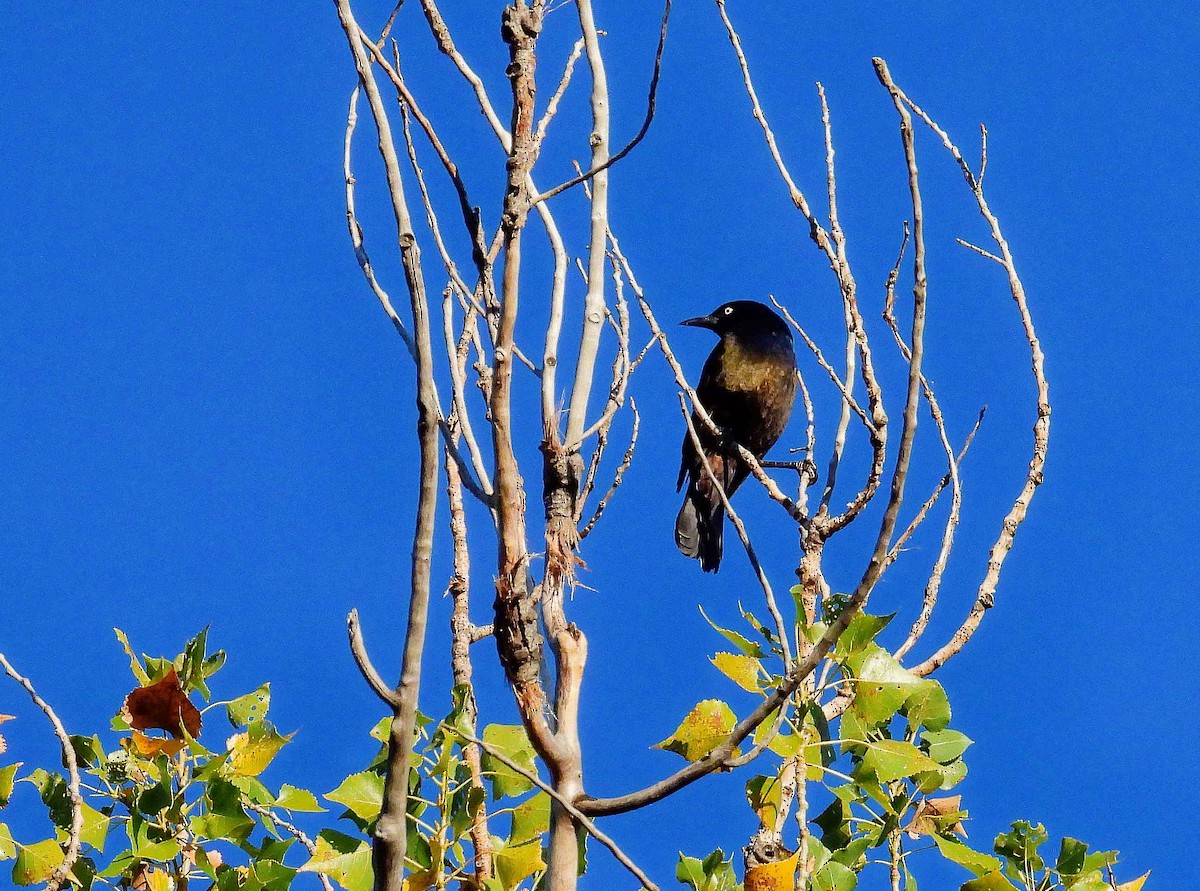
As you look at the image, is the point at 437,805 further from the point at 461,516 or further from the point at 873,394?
the point at 873,394

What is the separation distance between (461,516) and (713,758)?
5.53ft

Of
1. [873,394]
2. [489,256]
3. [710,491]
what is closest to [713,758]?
[489,256]

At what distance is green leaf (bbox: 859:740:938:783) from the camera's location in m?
2.36

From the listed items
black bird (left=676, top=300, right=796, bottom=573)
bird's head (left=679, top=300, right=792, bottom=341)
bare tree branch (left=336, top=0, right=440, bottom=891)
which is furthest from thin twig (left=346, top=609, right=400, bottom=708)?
bird's head (left=679, top=300, right=792, bottom=341)

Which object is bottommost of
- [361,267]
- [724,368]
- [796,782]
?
[796,782]

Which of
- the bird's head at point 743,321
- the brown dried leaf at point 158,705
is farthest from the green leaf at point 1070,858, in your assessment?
the bird's head at point 743,321

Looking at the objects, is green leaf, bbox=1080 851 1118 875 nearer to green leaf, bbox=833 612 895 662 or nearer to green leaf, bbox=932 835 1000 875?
green leaf, bbox=932 835 1000 875

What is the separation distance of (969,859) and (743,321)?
18.8 ft

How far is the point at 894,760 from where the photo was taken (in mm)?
2381

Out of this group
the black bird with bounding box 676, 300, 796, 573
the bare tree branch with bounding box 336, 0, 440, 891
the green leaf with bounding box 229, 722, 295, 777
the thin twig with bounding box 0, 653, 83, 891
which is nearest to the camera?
the bare tree branch with bounding box 336, 0, 440, 891

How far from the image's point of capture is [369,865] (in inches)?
91.4

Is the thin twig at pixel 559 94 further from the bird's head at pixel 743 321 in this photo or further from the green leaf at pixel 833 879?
the bird's head at pixel 743 321

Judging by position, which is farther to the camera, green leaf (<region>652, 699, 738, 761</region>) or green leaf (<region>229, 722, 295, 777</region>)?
green leaf (<region>229, 722, 295, 777</region>)

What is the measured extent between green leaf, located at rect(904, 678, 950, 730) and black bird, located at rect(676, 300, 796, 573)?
4.70 m
